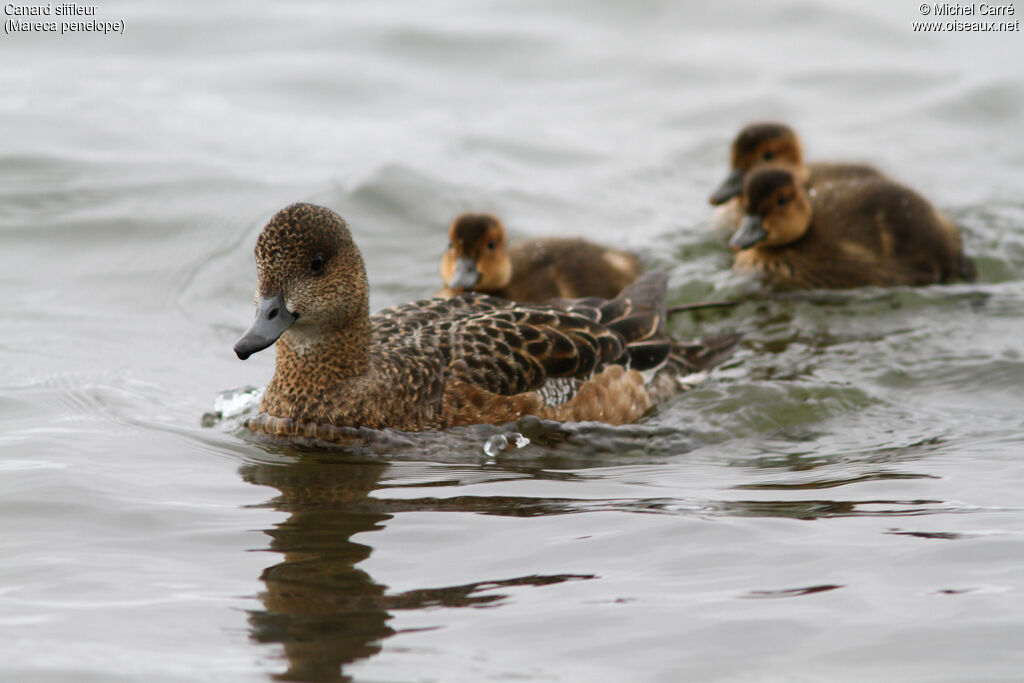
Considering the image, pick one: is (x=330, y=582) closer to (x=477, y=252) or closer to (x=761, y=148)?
(x=477, y=252)

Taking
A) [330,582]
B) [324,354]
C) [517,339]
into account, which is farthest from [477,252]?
[330,582]

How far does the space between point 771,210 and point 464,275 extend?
193 cm

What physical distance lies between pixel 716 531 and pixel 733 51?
351 inches

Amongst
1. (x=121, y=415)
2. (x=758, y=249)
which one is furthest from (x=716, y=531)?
(x=758, y=249)

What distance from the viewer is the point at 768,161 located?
28.5 feet

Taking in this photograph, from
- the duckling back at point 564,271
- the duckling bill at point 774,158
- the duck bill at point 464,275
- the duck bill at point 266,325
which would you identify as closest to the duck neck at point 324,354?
the duck bill at point 266,325

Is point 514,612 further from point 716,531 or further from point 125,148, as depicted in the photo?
point 125,148

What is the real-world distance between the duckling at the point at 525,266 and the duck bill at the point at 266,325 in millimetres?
1870

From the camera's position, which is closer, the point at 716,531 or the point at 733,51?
the point at 716,531

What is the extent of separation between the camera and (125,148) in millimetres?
9578

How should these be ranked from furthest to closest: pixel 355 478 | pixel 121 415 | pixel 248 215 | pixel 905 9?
pixel 905 9
pixel 248 215
pixel 121 415
pixel 355 478

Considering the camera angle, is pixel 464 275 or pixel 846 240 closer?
pixel 464 275

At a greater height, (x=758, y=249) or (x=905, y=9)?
(x=905, y=9)

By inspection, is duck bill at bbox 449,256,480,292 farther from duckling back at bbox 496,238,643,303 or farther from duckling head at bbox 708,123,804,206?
duckling head at bbox 708,123,804,206
